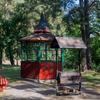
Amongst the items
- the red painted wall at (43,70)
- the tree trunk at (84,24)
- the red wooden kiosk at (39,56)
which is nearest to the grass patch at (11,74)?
the red wooden kiosk at (39,56)

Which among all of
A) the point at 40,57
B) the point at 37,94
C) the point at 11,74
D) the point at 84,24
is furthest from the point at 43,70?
the point at 84,24

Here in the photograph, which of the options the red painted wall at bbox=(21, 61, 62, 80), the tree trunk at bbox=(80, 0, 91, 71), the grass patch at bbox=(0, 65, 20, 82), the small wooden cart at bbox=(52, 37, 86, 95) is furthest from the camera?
the tree trunk at bbox=(80, 0, 91, 71)

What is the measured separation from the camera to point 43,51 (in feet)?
71.2

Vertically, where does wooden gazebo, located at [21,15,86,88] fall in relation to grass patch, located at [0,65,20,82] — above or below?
above

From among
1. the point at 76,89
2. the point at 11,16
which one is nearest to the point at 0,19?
the point at 11,16

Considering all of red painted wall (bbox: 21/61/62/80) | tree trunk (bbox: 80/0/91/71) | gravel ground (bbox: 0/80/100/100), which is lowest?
gravel ground (bbox: 0/80/100/100)

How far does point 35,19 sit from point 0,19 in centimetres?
404

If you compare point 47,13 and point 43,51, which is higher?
point 47,13

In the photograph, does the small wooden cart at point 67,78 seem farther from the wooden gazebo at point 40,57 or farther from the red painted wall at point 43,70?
the red painted wall at point 43,70

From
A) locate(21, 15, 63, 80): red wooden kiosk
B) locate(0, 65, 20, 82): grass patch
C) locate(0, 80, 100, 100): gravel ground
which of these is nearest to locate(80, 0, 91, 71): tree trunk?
locate(0, 65, 20, 82): grass patch

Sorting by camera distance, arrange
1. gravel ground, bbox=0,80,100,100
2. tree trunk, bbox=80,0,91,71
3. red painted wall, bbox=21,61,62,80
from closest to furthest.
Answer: gravel ground, bbox=0,80,100,100 → red painted wall, bbox=21,61,62,80 → tree trunk, bbox=80,0,91,71

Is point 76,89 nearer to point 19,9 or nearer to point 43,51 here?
point 43,51

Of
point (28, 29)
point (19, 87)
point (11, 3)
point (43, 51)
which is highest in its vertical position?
point (11, 3)

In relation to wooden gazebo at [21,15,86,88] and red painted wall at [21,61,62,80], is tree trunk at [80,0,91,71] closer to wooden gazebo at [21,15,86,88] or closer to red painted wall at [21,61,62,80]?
wooden gazebo at [21,15,86,88]
